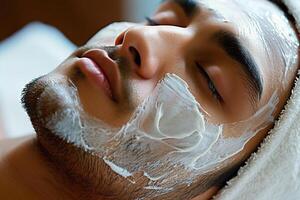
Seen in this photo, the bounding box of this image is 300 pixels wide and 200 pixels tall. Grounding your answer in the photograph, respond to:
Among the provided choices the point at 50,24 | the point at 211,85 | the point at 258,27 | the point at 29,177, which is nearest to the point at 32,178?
the point at 29,177

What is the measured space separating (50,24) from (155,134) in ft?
3.90

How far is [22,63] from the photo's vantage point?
1549 millimetres

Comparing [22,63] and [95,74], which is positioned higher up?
[95,74]

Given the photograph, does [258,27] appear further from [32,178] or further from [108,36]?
[32,178]

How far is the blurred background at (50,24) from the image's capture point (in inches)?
61.9

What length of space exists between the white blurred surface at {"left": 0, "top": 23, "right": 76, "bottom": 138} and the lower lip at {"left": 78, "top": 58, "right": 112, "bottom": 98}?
20.3 inches

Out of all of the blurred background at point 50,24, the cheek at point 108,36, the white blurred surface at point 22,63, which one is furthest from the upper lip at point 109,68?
the blurred background at point 50,24

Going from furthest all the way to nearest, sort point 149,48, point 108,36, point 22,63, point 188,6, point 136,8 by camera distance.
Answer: point 136,8
point 22,63
point 108,36
point 188,6
point 149,48

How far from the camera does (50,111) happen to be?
2.93 ft

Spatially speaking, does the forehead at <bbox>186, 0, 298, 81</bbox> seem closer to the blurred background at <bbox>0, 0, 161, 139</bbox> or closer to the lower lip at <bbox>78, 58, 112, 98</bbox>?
the lower lip at <bbox>78, 58, 112, 98</bbox>

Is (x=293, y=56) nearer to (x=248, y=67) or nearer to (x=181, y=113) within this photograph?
(x=248, y=67)

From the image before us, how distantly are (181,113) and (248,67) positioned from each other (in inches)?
5.3

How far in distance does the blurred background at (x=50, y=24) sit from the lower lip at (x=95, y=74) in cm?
64

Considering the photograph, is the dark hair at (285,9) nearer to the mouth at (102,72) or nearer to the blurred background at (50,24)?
the mouth at (102,72)
